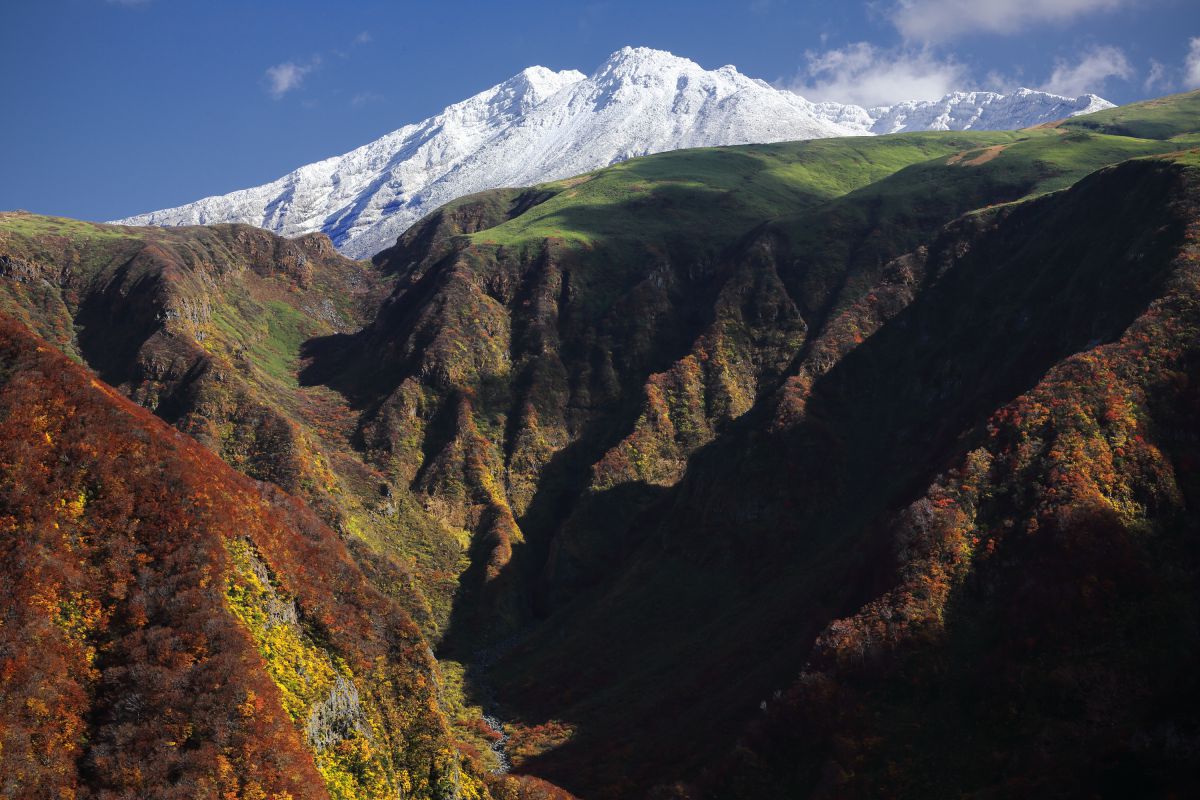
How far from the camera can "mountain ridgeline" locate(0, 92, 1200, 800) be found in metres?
41.3

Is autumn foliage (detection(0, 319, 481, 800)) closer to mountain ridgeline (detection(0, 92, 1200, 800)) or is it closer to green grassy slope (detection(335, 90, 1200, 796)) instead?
mountain ridgeline (detection(0, 92, 1200, 800))

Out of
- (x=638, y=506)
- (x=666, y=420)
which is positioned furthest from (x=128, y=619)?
(x=666, y=420)

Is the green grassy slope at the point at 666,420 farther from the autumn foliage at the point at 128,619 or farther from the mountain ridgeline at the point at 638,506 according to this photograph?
the autumn foliage at the point at 128,619

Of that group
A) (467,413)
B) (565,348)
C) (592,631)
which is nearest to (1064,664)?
(592,631)

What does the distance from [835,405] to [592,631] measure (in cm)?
4916

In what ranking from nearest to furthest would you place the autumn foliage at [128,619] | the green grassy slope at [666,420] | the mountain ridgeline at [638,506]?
the autumn foliage at [128,619] → the mountain ridgeline at [638,506] → the green grassy slope at [666,420]

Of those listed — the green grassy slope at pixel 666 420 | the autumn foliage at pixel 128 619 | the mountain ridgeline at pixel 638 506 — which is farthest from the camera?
the green grassy slope at pixel 666 420

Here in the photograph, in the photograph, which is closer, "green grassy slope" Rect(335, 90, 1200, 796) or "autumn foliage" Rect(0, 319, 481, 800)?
"autumn foliage" Rect(0, 319, 481, 800)

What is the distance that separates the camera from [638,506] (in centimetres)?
12725

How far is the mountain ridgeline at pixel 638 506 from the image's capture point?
41.3 m

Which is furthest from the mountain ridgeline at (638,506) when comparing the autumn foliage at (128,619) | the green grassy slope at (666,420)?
the green grassy slope at (666,420)

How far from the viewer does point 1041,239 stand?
113125 mm

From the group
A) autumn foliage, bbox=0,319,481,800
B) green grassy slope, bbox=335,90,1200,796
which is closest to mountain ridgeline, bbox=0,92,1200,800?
autumn foliage, bbox=0,319,481,800

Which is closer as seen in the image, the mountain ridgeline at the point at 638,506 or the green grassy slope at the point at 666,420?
the mountain ridgeline at the point at 638,506
